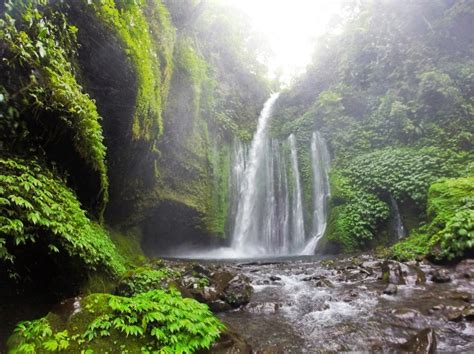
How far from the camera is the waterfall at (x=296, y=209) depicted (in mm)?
14153

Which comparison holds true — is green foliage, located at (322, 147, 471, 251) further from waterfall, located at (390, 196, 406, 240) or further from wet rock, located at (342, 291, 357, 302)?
wet rock, located at (342, 291, 357, 302)

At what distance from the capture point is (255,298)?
18.1 feet

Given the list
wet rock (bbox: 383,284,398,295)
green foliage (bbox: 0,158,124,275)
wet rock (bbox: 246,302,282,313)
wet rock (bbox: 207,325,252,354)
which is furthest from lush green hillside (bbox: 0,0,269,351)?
wet rock (bbox: 383,284,398,295)

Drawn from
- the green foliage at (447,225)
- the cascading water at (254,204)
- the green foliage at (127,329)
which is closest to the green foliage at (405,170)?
the green foliage at (447,225)

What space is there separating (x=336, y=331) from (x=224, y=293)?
6.52ft

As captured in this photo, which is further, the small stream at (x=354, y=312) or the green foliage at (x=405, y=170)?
the green foliage at (x=405, y=170)

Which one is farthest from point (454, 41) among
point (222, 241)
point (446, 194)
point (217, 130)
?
point (222, 241)

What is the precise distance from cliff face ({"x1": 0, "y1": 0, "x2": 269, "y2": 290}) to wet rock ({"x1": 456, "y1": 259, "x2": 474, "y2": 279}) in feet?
20.3

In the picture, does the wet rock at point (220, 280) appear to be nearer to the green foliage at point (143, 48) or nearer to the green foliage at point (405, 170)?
the green foliage at point (143, 48)

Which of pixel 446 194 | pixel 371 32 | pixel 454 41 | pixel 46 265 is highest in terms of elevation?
pixel 371 32

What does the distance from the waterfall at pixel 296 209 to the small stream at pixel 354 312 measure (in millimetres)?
7136

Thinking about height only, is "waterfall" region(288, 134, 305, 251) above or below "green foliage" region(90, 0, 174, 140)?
below

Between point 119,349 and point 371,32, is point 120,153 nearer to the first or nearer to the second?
point 119,349

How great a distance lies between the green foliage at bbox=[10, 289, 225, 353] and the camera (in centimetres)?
253
